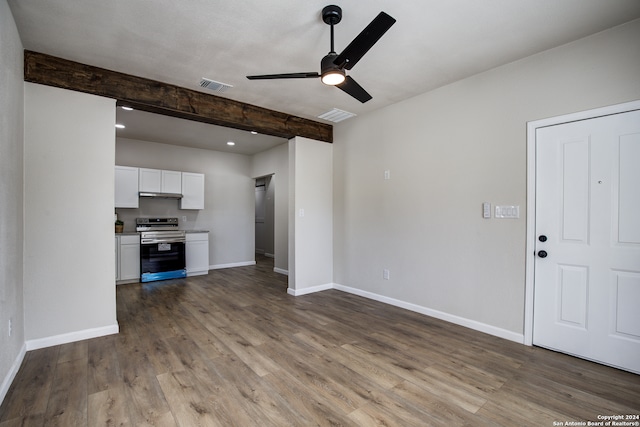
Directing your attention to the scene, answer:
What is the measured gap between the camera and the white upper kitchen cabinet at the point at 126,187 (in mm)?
5453

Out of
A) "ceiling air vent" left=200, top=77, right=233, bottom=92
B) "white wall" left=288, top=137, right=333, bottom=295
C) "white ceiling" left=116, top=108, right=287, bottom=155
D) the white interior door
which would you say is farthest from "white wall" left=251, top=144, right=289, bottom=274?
the white interior door

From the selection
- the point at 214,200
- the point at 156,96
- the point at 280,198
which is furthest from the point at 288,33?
the point at 214,200

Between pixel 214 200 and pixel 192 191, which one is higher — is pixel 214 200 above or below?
below

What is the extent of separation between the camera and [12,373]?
2.26m

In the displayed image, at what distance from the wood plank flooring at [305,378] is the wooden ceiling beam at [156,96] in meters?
2.47

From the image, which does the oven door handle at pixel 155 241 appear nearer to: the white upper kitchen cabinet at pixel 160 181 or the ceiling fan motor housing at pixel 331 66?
the white upper kitchen cabinet at pixel 160 181

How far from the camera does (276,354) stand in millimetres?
2691

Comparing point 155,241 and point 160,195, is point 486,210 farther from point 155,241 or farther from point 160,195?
point 160,195

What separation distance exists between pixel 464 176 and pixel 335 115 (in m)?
2.09

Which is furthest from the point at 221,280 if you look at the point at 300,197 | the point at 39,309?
the point at 39,309

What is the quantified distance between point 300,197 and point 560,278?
3.30m

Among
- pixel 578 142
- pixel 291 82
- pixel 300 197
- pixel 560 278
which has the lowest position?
pixel 560 278

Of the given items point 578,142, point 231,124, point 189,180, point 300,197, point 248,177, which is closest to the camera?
point 578,142

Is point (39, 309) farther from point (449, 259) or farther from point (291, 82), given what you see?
point (449, 259)
